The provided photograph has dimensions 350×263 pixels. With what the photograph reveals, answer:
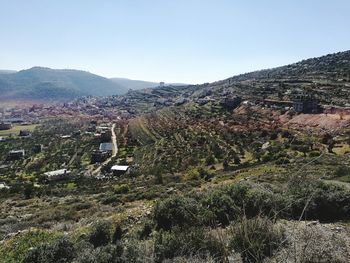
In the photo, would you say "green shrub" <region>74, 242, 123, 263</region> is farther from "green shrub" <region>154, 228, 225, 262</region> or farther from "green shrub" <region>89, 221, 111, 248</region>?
"green shrub" <region>89, 221, 111, 248</region>

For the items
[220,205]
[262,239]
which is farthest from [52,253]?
[262,239]

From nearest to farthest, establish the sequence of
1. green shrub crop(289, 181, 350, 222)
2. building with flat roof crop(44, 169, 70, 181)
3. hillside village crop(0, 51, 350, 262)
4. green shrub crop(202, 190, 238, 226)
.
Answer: hillside village crop(0, 51, 350, 262) → green shrub crop(202, 190, 238, 226) → green shrub crop(289, 181, 350, 222) → building with flat roof crop(44, 169, 70, 181)

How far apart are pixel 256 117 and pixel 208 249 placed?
2908 inches

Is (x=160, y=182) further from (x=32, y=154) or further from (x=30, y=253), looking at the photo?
(x=32, y=154)

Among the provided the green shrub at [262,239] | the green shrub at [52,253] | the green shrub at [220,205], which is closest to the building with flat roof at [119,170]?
the green shrub at [220,205]

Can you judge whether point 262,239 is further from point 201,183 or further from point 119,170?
point 119,170

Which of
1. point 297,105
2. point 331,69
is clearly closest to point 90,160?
point 297,105

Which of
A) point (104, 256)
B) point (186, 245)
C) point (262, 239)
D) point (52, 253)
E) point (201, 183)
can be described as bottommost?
point (201, 183)

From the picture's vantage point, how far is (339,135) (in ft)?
166

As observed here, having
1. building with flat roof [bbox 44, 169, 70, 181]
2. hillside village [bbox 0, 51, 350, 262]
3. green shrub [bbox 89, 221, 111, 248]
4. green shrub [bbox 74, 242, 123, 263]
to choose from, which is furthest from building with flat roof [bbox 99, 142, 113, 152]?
green shrub [bbox 74, 242, 123, 263]

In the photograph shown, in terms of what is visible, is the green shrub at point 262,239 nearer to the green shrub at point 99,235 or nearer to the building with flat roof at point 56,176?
the green shrub at point 99,235

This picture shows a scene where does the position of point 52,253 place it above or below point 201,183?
above

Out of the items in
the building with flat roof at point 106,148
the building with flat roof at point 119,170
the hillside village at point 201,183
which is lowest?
the building with flat roof at point 106,148

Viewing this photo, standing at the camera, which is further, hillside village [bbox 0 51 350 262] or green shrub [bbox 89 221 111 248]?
green shrub [bbox 89 221 111 248]
